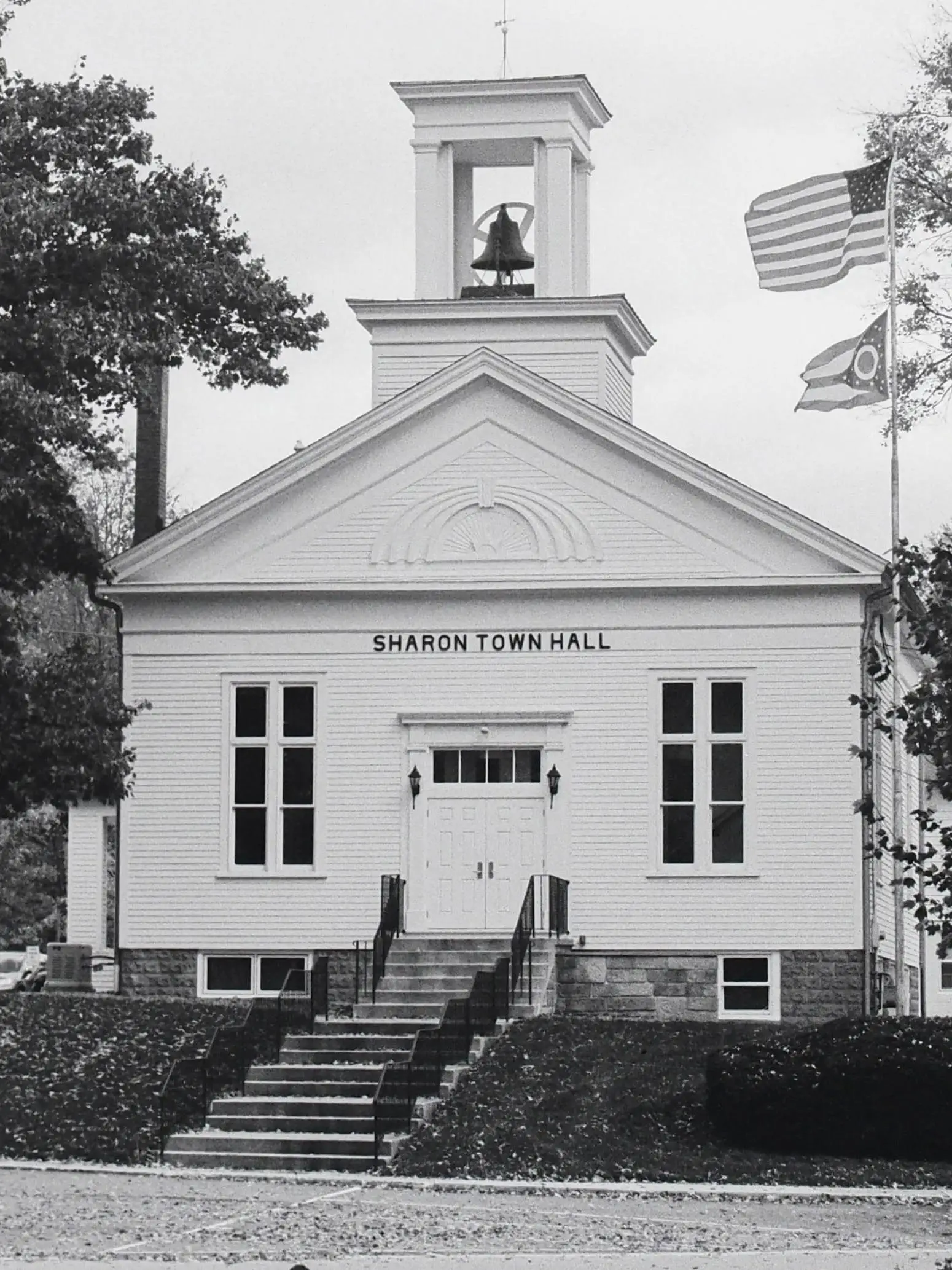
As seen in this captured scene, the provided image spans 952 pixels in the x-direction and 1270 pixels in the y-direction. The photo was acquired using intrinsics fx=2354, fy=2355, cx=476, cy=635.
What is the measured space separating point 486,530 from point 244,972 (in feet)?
20.9

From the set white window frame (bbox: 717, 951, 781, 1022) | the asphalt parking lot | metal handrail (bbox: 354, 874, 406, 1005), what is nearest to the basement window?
metal handrail (bbox: 354, 874, 406, 1005)

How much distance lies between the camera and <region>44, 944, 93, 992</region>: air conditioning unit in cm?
3641

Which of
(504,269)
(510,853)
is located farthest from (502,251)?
(510,853)

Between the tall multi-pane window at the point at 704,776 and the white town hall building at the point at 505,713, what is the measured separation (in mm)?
31

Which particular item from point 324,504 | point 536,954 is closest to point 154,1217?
point 536,954

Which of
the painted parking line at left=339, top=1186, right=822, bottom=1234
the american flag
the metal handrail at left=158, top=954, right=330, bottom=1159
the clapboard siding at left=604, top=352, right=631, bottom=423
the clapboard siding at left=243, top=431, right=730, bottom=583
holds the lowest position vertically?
the painted parking line at left=339, top=1186, right=822, bottom=1234

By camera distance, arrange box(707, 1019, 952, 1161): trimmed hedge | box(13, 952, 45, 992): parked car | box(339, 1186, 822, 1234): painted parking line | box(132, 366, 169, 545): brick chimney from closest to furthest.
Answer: box(339, 1186, 822, 1234): painted parking line < box(707, 1019, 952, 1161): trimmed hedge < box(132, 366, 169, 545): brick chimney < box(13, 952, 45, 992): parked car

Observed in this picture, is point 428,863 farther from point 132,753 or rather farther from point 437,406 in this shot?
point 437,406

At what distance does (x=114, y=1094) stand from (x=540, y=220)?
1480 centimetres

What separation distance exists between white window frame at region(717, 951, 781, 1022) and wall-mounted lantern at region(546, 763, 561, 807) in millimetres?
2798

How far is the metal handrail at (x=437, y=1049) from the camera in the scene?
2230 centimetres

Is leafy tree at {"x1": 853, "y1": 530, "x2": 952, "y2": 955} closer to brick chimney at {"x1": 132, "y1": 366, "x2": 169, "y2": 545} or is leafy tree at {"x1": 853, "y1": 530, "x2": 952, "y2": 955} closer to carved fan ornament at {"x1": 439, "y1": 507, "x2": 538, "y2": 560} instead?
carved fan ornament at {"x1": 439, "y1": 507, "x2": 538, "y2": 560}

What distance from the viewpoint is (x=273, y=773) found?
97.8 ft

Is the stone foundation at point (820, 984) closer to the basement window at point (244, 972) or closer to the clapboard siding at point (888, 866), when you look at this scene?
the clapboard siding at point (888, 866)
